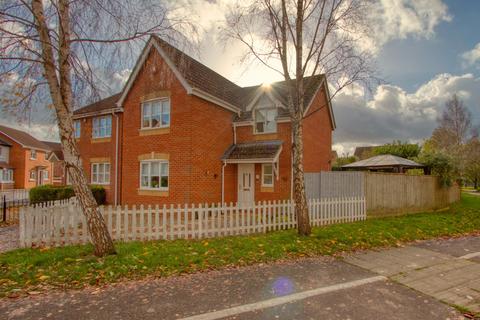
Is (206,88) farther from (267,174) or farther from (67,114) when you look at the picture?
(67,114)

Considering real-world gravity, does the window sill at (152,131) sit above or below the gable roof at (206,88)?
below

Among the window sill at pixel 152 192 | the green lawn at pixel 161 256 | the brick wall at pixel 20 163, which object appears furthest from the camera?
the brick wall at pixel 20 163

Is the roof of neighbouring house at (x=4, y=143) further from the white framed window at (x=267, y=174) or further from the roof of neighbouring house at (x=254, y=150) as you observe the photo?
the white framed window at (x=267, y=174)

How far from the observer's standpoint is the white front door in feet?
55.7

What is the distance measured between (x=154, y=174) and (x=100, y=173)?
548 centimetres

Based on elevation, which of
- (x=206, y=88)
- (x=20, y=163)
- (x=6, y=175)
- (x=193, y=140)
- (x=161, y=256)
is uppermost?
(x=206, y=88)

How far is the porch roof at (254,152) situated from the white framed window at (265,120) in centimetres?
77

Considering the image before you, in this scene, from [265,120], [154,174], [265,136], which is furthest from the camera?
[265,120]

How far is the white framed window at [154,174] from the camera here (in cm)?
1536

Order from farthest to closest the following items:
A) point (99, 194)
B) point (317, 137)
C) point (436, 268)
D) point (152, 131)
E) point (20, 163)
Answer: point (20, 163) < point (317, 137) < point (99, 194) < point (152, 131) < point (436, 268)

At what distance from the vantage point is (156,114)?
52.5 ft

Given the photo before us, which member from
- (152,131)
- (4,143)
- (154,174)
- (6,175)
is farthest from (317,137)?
(4,143)

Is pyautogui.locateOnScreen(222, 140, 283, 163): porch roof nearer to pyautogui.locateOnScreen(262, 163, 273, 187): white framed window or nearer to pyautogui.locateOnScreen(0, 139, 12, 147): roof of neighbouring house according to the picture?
pyautogui.locateOnScreen(262, 163, 273, 187): white framed window

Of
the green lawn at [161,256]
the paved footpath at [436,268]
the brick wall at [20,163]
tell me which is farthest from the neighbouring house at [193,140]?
the brick wall at [20,163]
